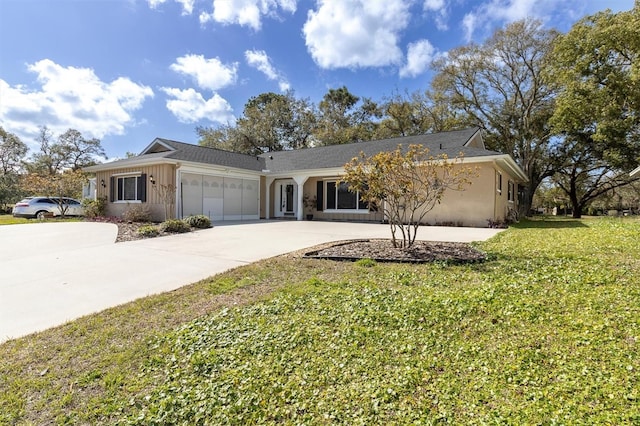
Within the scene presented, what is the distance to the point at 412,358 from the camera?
2.57 metres

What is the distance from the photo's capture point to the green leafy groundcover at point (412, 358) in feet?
6.65

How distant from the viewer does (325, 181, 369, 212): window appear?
15.3 m

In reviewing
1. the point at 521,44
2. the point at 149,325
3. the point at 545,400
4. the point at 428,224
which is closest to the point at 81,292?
the point at 149,325

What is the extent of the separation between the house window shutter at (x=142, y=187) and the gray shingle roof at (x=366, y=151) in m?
6.25

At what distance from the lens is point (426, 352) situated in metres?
2.63

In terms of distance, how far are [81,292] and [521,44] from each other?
27.8 metres

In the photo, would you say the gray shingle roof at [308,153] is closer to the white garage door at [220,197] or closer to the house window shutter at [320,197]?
the white garage door at [220,197]

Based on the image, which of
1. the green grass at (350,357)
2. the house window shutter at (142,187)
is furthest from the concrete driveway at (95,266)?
the house window shutter at (142,187)

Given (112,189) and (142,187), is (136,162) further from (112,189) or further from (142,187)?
(112,189)

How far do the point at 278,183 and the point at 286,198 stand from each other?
964 millimetres

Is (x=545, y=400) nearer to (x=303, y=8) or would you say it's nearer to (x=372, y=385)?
(x=372, y=385)

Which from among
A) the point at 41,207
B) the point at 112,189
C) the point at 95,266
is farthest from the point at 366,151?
the point at 41,207

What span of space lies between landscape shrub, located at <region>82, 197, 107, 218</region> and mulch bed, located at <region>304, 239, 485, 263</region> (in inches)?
546

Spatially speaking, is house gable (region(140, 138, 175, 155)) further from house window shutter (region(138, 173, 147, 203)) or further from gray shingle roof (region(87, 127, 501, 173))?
house window shutter (region(138, 173, 147, 203))
